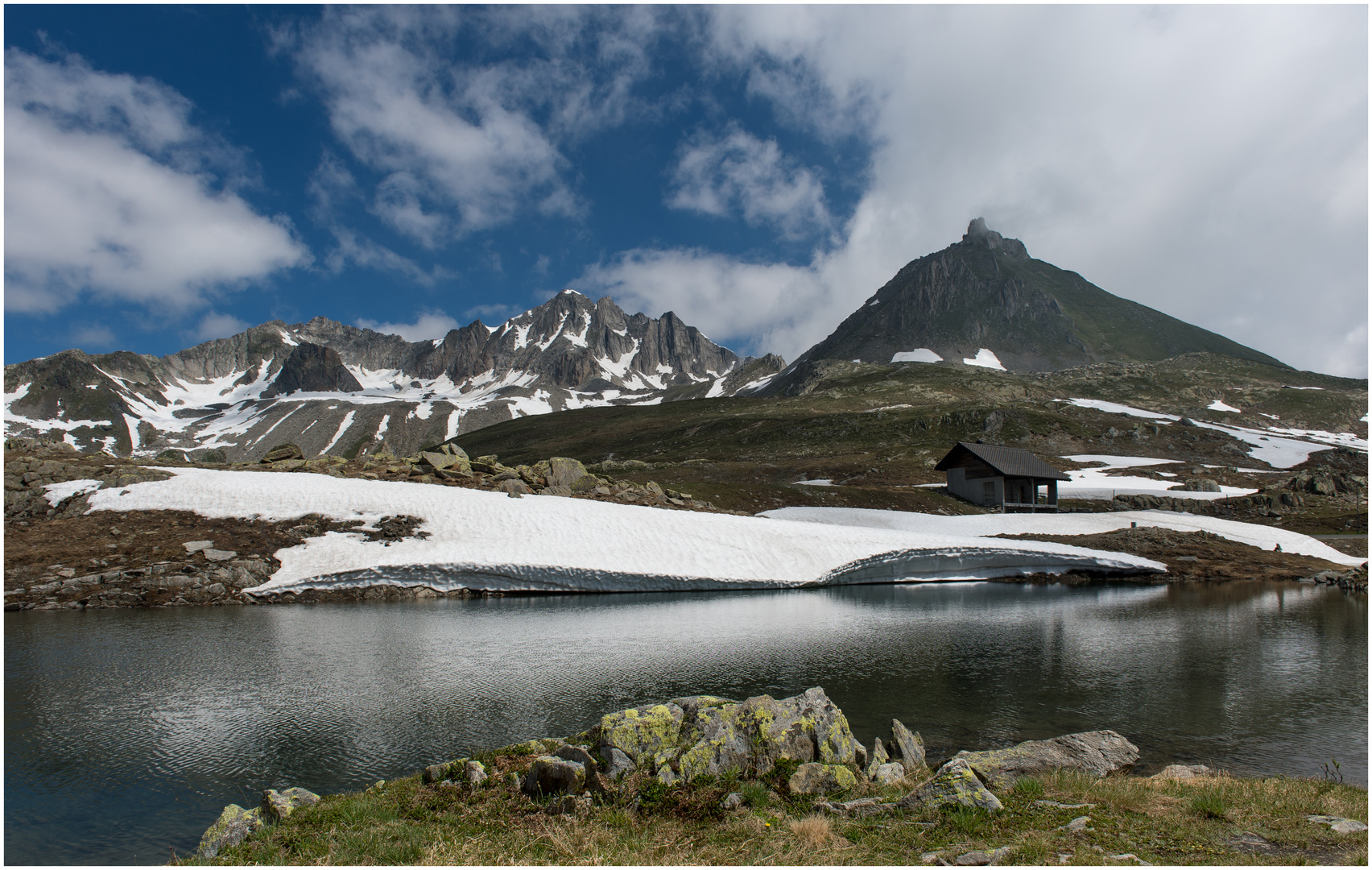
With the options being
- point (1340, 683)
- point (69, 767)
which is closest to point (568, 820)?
point (69, 767)

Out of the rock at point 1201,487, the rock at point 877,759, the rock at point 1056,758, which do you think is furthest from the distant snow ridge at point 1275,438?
the rock at point 877,759

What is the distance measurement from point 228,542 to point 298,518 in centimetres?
328

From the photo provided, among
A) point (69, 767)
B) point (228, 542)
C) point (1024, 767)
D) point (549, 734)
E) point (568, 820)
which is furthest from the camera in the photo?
point (228, 542)

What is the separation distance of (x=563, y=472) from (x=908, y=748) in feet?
132

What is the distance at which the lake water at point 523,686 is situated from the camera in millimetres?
11062

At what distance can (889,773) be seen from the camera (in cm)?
984

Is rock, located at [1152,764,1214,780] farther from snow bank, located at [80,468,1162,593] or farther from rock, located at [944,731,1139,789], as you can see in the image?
snow bank, located at [80,468,1162,593]

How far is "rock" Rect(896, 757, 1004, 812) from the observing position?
811 centimetres

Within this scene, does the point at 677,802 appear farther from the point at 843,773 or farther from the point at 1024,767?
the point at 1024,767

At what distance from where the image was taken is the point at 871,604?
31.3 m

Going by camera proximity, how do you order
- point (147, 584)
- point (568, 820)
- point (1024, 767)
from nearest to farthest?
point (568, 820), point (1024, 767), point (147, 584)

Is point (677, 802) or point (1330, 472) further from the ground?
point (1330, 472)

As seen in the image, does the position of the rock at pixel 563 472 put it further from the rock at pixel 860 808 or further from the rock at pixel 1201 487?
the rock at pixel 1201 487

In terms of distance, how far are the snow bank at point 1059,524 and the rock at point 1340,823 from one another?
38.1 metres
